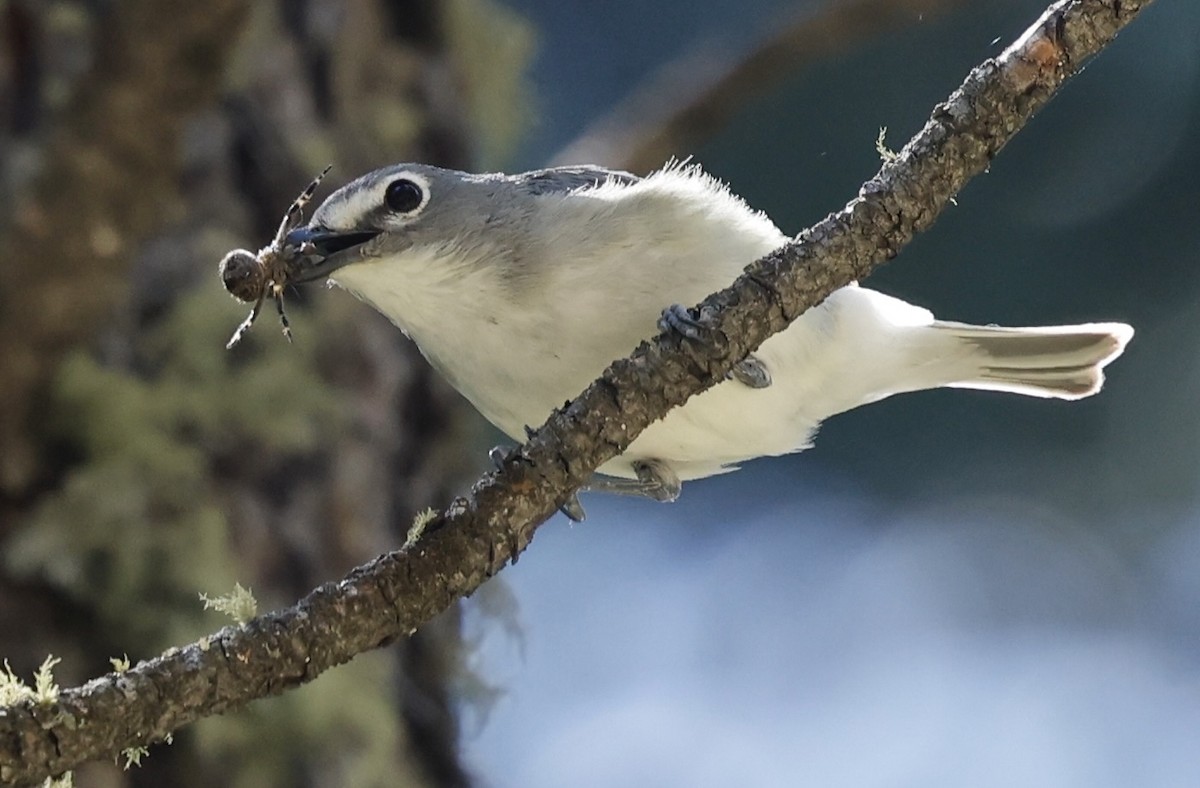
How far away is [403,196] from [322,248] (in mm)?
170

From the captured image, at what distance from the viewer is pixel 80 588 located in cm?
234

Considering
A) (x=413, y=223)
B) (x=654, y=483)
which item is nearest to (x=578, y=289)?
(x=413, y=223)

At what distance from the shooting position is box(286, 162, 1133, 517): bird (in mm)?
1968

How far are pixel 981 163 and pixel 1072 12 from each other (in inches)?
7.2

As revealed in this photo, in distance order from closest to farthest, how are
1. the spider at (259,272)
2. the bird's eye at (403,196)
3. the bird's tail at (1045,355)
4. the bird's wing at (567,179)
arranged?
the spider at (259,272) → the bird's eye at (403,196) → the bird's wing at (567,179) → the bird's tail at (1045,355)

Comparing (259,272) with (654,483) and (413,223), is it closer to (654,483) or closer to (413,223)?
(413,223)

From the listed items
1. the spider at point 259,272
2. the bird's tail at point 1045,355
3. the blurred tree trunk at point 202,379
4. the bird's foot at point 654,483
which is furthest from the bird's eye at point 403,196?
the bird's tail at point 1045,355

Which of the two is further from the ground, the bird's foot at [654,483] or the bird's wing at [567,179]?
the bird's wing at [567,179]

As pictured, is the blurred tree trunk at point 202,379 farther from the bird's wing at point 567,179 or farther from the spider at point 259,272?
the bird's wing at point 567,179

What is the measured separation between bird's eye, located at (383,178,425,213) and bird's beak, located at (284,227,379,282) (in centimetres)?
6

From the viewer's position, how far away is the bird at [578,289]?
6.46 ft

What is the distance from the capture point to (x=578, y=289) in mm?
1961

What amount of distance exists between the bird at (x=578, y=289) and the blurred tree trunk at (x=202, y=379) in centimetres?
37

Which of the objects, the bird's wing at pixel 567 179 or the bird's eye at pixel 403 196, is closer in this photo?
the bird's eye at pixel 403 196
